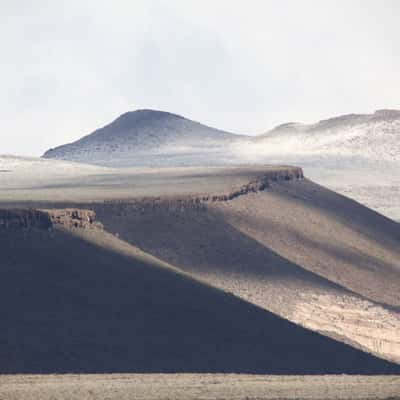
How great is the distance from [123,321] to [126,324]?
1.01ft

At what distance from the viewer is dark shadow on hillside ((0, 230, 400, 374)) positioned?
191ft

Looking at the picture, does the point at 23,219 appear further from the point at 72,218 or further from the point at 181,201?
the point at 181,201

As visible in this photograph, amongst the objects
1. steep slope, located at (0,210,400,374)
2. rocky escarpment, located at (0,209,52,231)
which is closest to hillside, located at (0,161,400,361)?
steep slope, located at (0,210,400,374)

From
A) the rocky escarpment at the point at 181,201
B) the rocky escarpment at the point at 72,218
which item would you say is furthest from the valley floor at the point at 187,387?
the rocky escarpment at the point at 181,201

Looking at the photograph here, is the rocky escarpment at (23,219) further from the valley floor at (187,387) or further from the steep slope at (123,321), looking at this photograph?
the valley floor at (187,387)

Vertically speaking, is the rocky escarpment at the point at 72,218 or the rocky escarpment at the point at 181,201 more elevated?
the rocky escarpment at the point at 72,218

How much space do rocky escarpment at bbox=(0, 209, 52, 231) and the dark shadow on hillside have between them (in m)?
0.44

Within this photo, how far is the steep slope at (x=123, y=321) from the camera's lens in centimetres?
5825

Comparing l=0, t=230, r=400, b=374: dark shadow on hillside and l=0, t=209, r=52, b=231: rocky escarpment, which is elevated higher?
l=0, t=209, r=52, b=231: rocky escarpment

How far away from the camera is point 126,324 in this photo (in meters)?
A: 62.7

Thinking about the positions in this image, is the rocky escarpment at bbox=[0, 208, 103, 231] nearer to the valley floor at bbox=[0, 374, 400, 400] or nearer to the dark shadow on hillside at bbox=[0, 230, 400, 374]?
the dark shadow on hillside at bbox=[0, 230, 400, 374]

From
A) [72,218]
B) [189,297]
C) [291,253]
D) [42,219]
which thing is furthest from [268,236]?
[189,297]

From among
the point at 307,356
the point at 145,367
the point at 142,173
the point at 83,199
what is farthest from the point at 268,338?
the point at 142,173

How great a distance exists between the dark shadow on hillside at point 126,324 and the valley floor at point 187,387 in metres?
4.83
